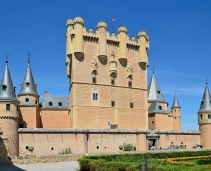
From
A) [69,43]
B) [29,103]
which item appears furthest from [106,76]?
[29,103]

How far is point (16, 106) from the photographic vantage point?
31469 mm

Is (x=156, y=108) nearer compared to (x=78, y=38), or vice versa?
(x=78, y=38)

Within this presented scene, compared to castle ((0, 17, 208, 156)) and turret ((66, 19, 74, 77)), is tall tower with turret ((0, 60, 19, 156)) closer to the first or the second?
castle ((0, 17, 208, 156))

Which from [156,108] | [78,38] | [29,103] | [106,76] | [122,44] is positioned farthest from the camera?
[156,108]

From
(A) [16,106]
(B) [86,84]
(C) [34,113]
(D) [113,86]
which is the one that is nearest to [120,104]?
(D) [113,86]

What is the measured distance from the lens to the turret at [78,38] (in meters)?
38.1

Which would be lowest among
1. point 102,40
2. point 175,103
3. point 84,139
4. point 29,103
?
point 84,139

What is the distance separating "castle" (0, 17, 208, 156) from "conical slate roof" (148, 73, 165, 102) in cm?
166

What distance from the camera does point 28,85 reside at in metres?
39.3

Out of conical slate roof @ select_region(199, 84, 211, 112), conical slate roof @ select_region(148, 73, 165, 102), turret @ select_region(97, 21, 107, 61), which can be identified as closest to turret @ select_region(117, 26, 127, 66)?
turret @ select_region(97, 21, 107, 61)

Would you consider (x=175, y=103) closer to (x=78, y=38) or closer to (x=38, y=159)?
(x=78, y=38)

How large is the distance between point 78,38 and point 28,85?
8.90 metres

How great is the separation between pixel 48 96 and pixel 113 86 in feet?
31.5

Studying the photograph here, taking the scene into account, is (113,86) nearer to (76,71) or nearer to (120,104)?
(120,104)
